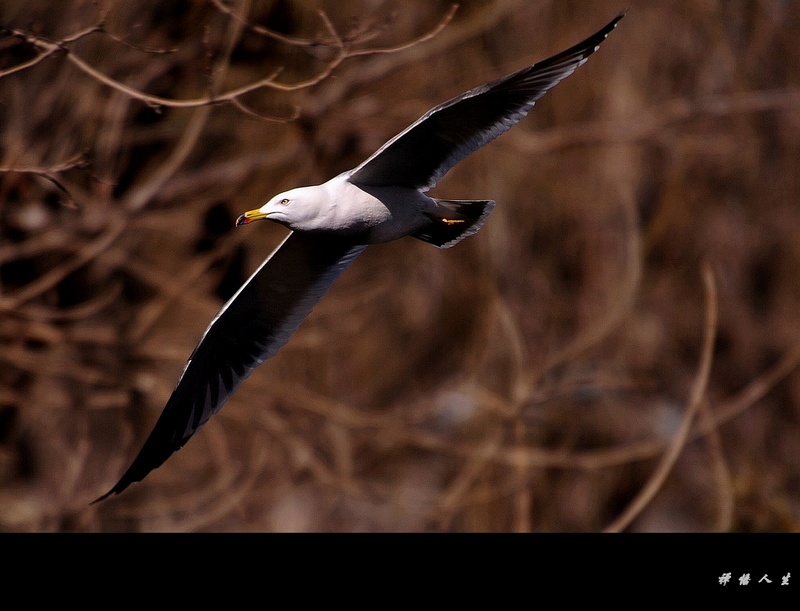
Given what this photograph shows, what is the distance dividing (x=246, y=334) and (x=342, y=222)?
78 cm

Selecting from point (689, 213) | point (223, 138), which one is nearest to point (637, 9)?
point (689, 213)

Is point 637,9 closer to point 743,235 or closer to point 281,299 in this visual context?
point 743,235

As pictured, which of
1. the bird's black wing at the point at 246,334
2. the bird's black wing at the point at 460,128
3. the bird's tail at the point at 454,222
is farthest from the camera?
the bird's black wing at the point at 246,334

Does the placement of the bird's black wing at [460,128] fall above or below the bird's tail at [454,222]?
above

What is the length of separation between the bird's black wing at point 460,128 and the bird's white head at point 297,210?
13 centimetres

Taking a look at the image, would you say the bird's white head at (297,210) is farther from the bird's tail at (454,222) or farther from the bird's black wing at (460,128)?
the bird's tail at (454,222)

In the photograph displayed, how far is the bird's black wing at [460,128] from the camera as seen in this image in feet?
9.40

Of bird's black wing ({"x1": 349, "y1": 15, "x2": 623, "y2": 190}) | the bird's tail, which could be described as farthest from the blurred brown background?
the bird's tail

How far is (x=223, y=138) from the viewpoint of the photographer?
6359mm

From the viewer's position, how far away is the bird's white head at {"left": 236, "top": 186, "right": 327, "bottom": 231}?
2.95 m

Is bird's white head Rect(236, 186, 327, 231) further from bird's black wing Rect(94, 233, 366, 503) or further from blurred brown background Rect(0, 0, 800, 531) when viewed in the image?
bird's black wing Rect(94, 233, 366, 503)

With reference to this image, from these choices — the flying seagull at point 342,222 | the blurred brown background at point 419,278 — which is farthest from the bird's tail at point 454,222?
the blurred brown background at point 419,278

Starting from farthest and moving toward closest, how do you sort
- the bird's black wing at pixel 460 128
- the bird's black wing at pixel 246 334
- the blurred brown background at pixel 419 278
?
the blurred brown background at pixel 419 278 → the bird's black wing at pixel 246 334 → the bird's black wing at pixel 460 128

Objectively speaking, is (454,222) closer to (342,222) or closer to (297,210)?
(342,222)
